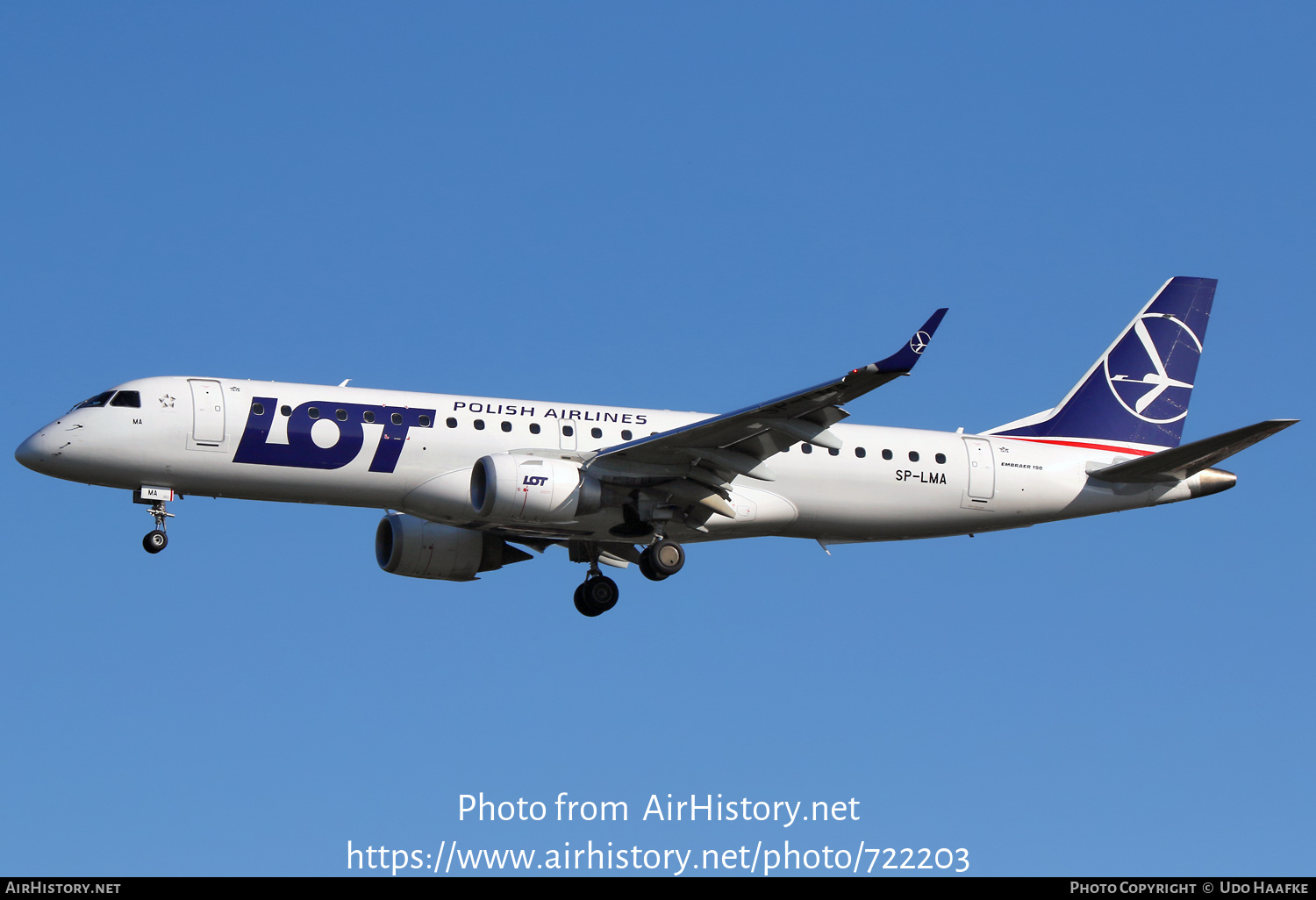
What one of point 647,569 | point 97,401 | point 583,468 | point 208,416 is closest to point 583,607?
point 647,569

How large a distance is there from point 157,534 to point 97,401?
296cm

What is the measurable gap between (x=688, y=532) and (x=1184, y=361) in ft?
44.7

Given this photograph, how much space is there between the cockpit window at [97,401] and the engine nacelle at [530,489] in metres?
7.47

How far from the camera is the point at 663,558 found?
3284 centimetres

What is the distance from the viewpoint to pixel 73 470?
104 ft

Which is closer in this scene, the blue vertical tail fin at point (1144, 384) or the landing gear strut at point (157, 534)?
the landing gear strut at point (157, 534)

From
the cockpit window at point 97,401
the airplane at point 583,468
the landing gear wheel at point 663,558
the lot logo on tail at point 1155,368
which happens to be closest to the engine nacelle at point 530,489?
the airplane at point 583,468

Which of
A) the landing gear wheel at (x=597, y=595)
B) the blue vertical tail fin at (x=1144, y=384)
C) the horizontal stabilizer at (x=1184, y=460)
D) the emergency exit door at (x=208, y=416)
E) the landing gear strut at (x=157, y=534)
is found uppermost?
the blue vertical tail fin at (x=1144, y=384)

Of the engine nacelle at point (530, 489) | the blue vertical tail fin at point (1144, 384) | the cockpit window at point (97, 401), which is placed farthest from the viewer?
the blue vertical tail fin at point (1144, 384)

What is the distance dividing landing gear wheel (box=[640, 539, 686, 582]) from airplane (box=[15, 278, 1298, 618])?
0.16 ft

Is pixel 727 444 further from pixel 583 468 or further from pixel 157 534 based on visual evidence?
pixel 157 534

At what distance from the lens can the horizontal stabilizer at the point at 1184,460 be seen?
32.3 meters

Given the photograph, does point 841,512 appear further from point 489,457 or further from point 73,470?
point 73,470

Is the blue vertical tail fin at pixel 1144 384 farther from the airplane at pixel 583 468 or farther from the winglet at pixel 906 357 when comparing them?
the winglet at pixel 906 357
